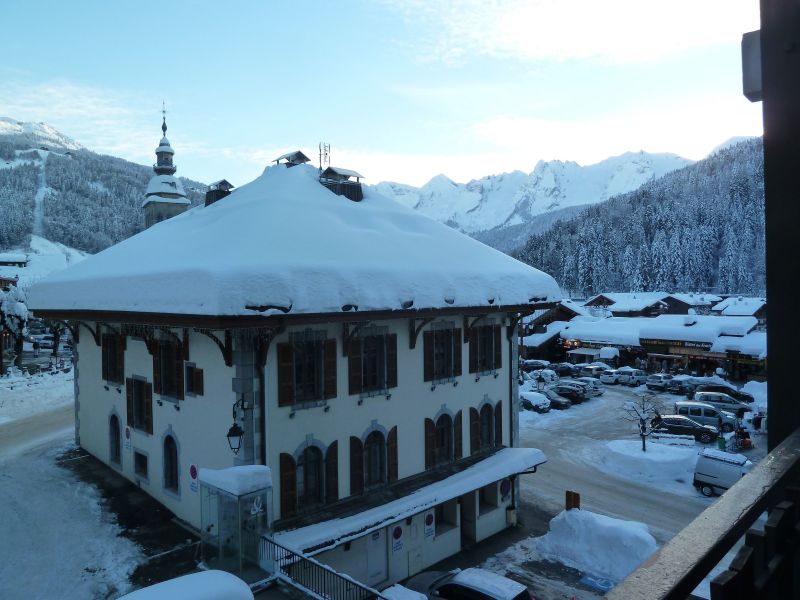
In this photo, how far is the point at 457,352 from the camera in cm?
1931

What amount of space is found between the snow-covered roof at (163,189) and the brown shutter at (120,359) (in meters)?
21.8

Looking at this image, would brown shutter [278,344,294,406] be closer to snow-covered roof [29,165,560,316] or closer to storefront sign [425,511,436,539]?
snow-covered roof [29,165,560,316]

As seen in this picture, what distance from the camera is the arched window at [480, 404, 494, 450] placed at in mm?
20719

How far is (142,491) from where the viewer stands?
17859 mm

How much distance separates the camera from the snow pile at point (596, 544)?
17.4 metres

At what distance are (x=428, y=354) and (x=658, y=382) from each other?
35.7 m

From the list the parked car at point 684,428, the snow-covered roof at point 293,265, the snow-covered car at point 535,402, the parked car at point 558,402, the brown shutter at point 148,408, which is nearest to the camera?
the snow-covered roof at point 293,265

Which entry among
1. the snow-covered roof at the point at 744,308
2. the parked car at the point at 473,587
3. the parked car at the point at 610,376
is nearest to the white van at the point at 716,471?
the parked car at the point at 473,587

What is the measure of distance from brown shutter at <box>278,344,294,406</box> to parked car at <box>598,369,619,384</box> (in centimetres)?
4223

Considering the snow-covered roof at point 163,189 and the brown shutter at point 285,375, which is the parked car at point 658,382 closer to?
the brown shutter at point 285,375

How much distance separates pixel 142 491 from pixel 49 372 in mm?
38488

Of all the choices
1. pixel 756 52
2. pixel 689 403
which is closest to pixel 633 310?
pixel 689 403

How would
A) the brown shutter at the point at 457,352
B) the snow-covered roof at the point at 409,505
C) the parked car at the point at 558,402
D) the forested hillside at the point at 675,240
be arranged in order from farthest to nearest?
the forested hillside at the point at 675,240 → the parked car at the point at 558,402 → the brown shutter at the point at 457,352 → the snow-covered roof at the point at 409,505

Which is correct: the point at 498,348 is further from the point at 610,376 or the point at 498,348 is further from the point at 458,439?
the point at 610,376
